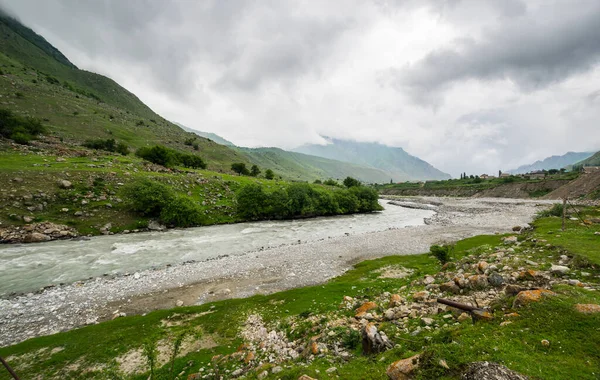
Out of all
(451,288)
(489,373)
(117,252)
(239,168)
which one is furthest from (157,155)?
(489,373)

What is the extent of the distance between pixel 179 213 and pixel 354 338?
46074mm

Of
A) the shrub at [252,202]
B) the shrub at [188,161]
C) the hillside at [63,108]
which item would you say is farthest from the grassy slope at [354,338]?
the shrub at [188,161]

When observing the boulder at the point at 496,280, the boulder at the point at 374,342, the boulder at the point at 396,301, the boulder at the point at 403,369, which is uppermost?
the boulder at the point at 496,280

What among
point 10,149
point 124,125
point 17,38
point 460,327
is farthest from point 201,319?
point 17,38

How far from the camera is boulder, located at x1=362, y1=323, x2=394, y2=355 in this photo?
24.3 feet

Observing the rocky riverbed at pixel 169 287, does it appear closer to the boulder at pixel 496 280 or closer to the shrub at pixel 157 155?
the boulder at pixel 496 280

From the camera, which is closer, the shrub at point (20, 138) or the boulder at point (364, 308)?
the boulder at point (364, 308)

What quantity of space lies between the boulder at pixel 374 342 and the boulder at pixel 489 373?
298 centimetres

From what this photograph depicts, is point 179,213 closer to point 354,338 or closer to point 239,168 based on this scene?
point 354,338

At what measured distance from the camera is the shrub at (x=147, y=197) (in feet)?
145

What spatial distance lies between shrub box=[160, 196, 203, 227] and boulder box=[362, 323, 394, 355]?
46.1 meters

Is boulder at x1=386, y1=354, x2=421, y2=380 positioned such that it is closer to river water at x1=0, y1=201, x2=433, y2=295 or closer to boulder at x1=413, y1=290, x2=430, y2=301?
boulder at x1=413, y1=290, x2=430, y2=301

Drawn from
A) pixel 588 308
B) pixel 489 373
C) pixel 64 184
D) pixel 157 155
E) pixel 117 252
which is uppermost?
pixel 157 155

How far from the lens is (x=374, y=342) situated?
24.5ft
